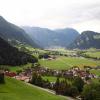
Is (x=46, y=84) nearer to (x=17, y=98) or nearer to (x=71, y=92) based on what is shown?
(x=71, y=92)

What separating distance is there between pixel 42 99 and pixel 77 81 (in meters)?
53.8

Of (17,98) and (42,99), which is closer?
(17,98)

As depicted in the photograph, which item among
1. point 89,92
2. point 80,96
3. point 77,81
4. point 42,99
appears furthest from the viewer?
point 77,81

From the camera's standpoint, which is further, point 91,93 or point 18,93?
point 91,93

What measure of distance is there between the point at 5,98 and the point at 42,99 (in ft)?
60.7

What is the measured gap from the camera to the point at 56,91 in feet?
513

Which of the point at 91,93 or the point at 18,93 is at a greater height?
the point at 18,93

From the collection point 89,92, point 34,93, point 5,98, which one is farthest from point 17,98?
point 89,92

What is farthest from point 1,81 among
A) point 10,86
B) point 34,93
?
point 34,93

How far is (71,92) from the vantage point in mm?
151125

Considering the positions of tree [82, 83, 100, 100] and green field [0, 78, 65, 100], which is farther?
tree [82, 83, 100, 100]

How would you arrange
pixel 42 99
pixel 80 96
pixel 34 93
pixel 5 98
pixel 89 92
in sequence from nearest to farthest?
pixel 5 98 < pixel 42 99 < pixel 34 93 < pixel 89 92 < pixel 80 96

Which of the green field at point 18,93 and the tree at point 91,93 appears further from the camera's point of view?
the tree at point 91,93

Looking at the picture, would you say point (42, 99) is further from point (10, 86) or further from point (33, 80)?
point (33, 80)
